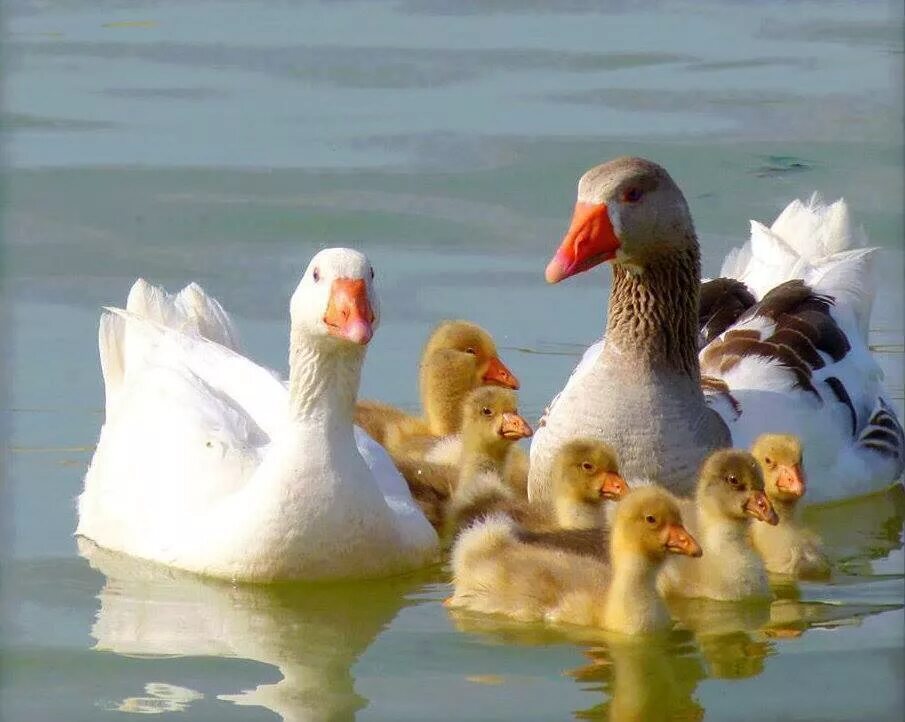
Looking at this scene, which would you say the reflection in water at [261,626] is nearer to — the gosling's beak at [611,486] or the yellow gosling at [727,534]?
the gosling's beak at [611,486]

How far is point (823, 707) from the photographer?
7547mm

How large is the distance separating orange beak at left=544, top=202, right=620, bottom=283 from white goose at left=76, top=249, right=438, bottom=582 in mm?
1061

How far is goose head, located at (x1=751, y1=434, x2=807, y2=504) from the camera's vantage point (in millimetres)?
8742

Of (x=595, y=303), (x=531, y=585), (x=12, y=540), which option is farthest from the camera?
(x=595, y=303)

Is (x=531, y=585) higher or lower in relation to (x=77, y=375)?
lower

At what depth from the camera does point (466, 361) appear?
10.2 meters

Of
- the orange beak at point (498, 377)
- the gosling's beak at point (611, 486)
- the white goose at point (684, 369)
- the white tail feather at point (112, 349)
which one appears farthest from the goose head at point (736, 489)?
the white tail feather at point (112, 349)

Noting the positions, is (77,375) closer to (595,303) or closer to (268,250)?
(268,250)

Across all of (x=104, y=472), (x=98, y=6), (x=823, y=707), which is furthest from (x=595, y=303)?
(x=98, y=6)

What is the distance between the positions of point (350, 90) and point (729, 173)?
3205 mm

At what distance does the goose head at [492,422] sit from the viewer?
942cm

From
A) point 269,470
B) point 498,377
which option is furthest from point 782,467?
point 269,470

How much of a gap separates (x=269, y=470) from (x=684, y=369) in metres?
1.95

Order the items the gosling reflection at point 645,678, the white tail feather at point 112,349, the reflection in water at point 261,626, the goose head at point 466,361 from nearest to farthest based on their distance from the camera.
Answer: the gosling reflection at point 645,678
the reflection in water at point 261,626
the white tail feather at point 112,349
the goose head at point 466,361
